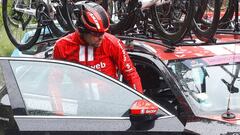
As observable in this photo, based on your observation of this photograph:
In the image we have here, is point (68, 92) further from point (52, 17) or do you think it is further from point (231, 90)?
point (52, 17)

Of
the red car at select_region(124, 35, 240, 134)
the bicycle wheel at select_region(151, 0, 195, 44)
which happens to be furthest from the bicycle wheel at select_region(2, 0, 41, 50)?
the red car at select_region(124, 35, 240, 134)

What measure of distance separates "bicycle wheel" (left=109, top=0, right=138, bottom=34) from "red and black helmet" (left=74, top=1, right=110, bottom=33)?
1.34 metres

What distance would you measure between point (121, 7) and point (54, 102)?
2701 mm

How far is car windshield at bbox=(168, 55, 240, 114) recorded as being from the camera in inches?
178

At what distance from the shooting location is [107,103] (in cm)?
404

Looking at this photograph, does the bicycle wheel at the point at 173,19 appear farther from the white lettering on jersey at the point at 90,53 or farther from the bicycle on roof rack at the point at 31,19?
the bicycle on roof rack at the point at 31,19

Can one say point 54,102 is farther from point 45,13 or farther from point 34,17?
point 34,17

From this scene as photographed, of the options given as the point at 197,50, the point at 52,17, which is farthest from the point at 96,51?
the point at 52,17

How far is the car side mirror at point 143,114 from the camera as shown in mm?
3756

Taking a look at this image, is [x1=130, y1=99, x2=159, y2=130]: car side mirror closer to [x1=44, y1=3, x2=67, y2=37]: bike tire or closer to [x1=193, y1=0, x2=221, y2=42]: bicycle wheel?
[x1=193, y1=0, x2=221, y2=42]: bicycle wheel

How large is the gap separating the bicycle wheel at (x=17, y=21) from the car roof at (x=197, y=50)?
2.86m

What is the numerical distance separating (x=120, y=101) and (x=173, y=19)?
7.10ft

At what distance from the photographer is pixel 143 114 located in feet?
12.4

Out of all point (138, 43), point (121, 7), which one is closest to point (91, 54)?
point (138, 43)
